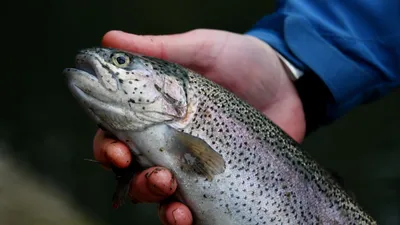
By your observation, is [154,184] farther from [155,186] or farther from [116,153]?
[116,153]

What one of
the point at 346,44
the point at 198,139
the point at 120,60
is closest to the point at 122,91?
the point at 120,60

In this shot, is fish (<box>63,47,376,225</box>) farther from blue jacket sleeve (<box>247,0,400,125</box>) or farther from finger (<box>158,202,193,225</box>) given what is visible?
blue jacket sleeve (<box>247,0,400,125</box>)

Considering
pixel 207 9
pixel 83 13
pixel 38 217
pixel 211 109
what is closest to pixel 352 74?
pixel 211 109

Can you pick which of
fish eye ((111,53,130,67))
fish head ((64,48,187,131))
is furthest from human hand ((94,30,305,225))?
fish eye ((111,53,130,67))

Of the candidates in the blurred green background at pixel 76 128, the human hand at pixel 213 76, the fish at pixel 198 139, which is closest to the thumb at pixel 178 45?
the human hand at pixel 213 76

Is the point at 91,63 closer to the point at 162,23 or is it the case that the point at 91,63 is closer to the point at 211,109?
the point at 211,109

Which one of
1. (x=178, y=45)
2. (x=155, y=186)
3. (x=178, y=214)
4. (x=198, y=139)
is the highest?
(x=178, y=45)

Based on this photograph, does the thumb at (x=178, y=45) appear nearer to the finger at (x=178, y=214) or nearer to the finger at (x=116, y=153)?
the finger at (x=116, y=153)
